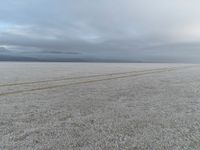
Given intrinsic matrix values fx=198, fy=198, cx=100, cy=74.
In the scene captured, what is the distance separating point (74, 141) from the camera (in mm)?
4219

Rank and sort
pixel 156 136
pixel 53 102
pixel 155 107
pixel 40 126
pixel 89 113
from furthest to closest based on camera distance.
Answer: pixel 53 102 → pixel 155 107 → pixel 89 113 → pixel 40 126 → pixel 156 136

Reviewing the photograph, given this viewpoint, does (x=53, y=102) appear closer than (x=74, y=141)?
No

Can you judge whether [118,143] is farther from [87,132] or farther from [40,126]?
[40,126]

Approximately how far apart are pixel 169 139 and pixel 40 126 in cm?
316

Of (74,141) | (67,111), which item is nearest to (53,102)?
(67,111)

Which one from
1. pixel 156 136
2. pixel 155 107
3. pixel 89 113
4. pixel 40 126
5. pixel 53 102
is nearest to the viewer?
pixel 156 136

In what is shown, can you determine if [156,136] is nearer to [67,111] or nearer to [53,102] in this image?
[67,111]

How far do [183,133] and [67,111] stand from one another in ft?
12.0

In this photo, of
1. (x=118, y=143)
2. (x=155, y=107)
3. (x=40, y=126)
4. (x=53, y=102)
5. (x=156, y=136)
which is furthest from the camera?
(x=53, y=102)

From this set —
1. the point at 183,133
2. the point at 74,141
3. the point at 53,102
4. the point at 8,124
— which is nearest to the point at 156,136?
the point at 183,133

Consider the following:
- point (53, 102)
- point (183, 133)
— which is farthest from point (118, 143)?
point (53, 102)

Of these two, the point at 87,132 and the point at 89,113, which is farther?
the point at 89,113

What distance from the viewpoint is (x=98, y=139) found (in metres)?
4.33

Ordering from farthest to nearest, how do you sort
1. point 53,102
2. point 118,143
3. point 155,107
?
point 53,102 → point 155,107 → point 118,143
